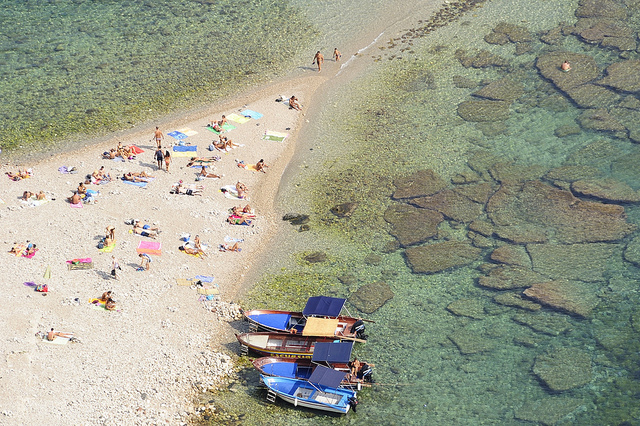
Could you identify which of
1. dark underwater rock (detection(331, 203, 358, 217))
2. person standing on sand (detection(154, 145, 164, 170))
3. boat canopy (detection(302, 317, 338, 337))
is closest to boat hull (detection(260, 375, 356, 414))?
boat canopy (detection(302, 317, 338, 337))

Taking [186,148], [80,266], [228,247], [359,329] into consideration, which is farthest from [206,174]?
[359,329]

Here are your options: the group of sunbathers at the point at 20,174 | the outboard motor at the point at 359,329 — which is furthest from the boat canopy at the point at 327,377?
the group of sunbathers at the point at 20,174

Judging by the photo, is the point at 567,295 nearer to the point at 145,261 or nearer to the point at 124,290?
the point at 145,261

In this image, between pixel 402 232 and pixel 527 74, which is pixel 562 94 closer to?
pixel 527 74

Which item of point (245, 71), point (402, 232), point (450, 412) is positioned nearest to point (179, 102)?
point (245, 71)

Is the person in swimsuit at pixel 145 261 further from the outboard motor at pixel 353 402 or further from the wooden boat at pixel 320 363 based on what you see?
the outboard motor at pixel 353 402

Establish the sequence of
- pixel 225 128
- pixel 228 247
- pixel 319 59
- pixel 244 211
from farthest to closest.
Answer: pixel 319 59
pixel 225 128
pixel 244 211
pixel 228 247

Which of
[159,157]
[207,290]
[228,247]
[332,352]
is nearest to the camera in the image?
[332,352]
